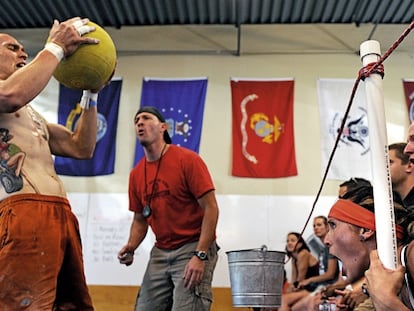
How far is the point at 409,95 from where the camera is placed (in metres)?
6.27

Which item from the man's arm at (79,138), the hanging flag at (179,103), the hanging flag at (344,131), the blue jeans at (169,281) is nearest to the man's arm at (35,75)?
the man's arm at (79,138)

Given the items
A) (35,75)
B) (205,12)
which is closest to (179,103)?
(205,12)

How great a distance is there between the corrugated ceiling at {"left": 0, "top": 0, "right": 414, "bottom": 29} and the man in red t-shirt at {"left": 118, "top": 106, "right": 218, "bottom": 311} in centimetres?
311

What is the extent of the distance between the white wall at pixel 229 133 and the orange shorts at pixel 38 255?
12.5 feet

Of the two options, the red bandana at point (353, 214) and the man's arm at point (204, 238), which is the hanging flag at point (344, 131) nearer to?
the man's arm at point (204, 238)

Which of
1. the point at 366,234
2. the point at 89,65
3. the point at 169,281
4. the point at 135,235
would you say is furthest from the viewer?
the point at 135,235

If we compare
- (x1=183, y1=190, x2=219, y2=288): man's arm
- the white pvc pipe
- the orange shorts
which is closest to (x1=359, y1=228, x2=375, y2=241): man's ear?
the white pvc pipe

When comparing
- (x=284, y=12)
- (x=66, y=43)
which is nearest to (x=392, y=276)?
(x=66, y=43)

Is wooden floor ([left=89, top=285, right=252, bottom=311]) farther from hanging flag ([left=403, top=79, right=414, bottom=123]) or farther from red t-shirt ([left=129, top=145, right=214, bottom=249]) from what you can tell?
hanging flag ([left=403, top=79, right=414, bottom=123])

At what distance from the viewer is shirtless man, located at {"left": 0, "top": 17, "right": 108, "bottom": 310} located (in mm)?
1816

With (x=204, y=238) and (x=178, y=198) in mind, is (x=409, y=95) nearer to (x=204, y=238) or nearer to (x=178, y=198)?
(x=178, y=198)

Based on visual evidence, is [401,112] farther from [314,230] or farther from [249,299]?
[249,299]

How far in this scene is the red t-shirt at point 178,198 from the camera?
2.99 m

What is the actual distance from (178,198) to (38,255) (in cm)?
126
